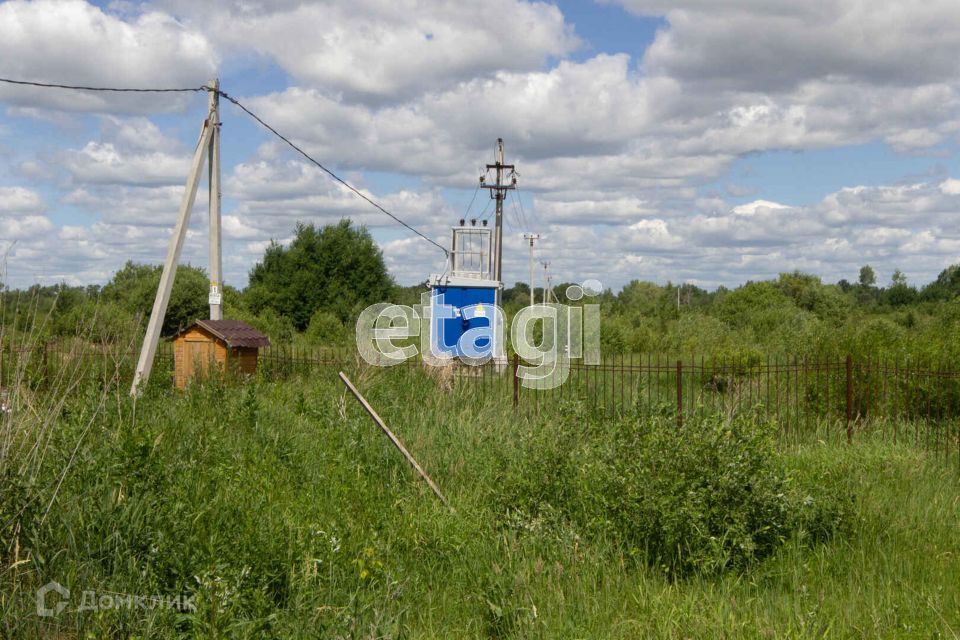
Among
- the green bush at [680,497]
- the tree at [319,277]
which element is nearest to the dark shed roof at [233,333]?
the green bush at [680,497]

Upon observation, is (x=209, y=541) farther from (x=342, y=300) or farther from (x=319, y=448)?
(x=342, y=300)

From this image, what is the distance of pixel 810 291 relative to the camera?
46562 millimetres

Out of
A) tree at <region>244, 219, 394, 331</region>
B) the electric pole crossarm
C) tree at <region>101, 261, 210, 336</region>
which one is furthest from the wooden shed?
tree at <region>244, 219, 394, 331</region>

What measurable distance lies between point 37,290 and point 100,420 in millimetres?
1767

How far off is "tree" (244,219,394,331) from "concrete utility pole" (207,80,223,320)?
26.4 m

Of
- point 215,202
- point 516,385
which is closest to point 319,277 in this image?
point 215,202

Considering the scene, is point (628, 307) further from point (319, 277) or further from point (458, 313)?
point (458, 313)

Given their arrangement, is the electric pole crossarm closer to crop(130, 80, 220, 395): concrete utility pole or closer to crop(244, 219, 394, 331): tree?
crop(130, 80, 220, 395): concrete utility pole

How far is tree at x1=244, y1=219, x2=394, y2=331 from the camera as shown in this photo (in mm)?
38469

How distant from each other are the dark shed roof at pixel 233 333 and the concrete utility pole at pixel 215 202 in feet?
0.62

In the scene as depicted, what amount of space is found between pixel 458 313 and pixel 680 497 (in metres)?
12.3

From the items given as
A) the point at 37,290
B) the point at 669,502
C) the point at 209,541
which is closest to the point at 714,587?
the point at 669,502

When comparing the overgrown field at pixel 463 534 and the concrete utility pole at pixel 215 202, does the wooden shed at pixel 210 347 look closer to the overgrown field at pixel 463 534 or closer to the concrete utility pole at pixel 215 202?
the concrete utility pole at pixel 215 202

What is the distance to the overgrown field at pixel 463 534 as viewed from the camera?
4.36 meters
